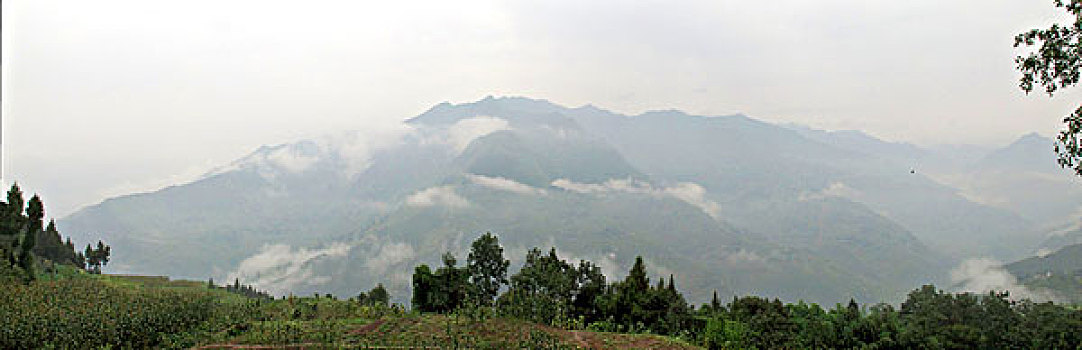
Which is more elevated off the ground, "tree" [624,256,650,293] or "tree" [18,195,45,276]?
"tree" [18,195,45,276]

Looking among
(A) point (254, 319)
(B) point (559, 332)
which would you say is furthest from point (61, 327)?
(B) point (559, 332)

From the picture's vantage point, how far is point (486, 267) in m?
42.1

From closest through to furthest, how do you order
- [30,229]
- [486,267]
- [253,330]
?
1. [253,330]
2. [486,267]
3. [30,229]

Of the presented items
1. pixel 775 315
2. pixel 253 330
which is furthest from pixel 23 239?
pixel 775 315

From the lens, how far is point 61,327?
68.1ft

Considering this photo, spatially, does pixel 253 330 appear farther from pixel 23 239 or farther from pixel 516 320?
pixel 23 239

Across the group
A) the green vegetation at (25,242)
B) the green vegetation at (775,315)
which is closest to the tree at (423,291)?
the green vegetation at (775,315)

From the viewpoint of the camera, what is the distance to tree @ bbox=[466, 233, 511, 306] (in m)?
41.6

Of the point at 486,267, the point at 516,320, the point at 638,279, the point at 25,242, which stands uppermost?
the point at 25,242

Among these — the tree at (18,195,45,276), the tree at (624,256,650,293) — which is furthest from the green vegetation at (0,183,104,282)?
the tree at (624,256,650,293)

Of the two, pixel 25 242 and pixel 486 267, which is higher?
pixel 25 242

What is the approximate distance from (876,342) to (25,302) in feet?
150

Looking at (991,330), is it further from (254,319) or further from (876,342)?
(254,319)

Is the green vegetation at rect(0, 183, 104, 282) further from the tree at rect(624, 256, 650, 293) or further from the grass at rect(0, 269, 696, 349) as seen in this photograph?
the tree at rect(624, 256, 650, 293)
